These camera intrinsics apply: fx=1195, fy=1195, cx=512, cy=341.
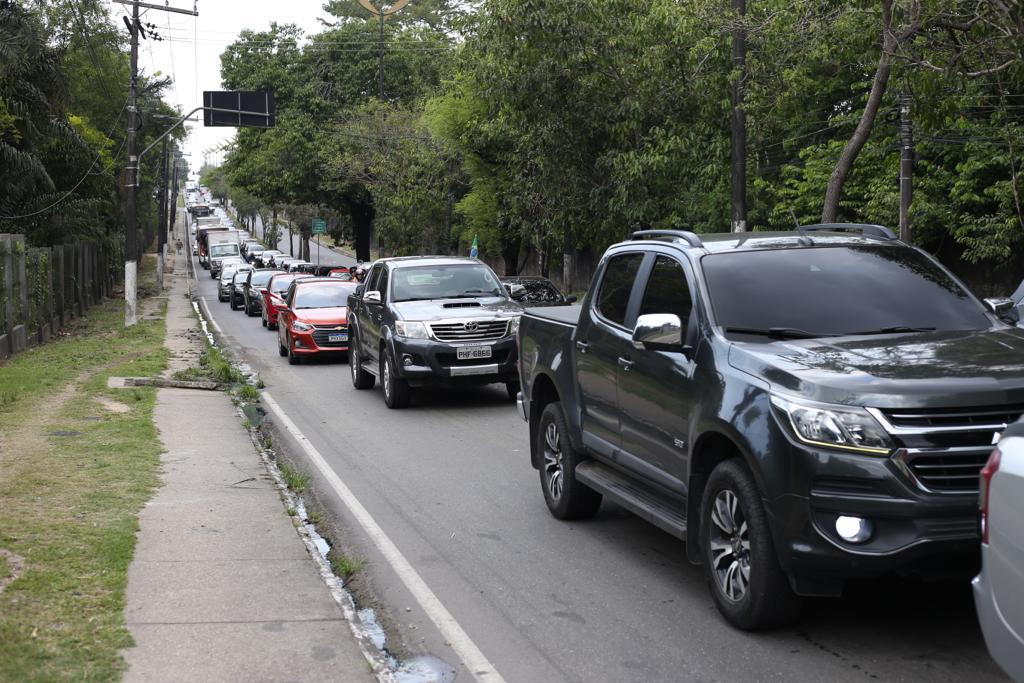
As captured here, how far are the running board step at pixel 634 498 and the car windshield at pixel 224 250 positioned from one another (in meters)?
71.8

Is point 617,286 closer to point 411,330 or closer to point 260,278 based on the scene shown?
point 411,330

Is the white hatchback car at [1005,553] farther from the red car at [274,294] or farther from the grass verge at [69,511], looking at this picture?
the red car at [274,294]

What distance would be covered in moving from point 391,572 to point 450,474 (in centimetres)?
328

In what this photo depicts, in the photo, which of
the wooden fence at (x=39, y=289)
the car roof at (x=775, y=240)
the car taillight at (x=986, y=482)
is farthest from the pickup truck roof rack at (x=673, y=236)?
the wooden fence at (x=39, y=289)

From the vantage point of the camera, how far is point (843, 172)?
55.5 ft

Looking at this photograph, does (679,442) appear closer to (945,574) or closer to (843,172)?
(945,574)

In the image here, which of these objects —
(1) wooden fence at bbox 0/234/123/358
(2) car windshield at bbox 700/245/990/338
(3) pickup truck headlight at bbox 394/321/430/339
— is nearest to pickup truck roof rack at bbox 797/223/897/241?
(2) car windshield at bbox 700/245/990/338

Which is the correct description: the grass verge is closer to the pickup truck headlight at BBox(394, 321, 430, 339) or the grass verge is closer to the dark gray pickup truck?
the dark gray pickup truck

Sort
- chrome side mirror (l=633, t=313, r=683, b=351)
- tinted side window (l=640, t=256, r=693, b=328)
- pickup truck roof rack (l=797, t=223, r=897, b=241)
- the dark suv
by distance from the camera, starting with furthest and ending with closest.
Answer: the dark suv
pickup truck roof rack (l=797, t=223, r=897, b=241)
tinted side window (l=640, t=256, r=693, b=328)
chrome side mirror (l=633, t=313, r=683, b=351)

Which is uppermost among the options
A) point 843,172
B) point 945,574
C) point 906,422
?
point 843,172

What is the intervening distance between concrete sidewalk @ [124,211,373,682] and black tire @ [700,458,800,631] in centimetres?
183

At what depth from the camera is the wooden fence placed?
69.5ft

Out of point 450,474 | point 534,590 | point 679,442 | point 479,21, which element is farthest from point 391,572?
point 479,21

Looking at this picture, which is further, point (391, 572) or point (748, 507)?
point (391, 572)
